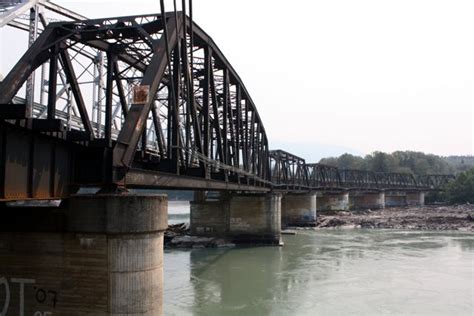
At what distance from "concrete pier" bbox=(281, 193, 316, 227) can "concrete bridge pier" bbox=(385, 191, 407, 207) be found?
2612 inches

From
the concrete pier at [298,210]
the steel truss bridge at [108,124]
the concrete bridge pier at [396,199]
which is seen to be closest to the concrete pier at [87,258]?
the steel truss bridge at [108,124]

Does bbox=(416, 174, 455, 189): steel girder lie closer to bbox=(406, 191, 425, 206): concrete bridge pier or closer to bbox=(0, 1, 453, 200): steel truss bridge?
bbox=(406, 191, 425, 206): concrete bridge pier

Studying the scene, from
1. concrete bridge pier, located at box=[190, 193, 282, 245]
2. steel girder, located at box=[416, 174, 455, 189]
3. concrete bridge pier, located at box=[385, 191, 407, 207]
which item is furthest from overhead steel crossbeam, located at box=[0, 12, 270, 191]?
steel girder, located at box=[416, 174, 455, 189]

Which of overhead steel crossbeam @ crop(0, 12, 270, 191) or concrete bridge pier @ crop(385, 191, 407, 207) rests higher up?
overhead steel crossbeam @ crop(0, 12, 270, 191)

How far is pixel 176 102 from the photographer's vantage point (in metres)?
17.5

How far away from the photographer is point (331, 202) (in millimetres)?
103688

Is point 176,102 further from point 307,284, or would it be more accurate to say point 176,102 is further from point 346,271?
point 346,271

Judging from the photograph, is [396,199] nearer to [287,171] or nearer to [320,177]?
[320,177]

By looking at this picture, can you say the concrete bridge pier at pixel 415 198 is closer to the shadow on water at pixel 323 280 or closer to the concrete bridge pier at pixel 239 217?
the shadow on water at pixel 323 280

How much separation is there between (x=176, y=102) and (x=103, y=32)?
3.90m

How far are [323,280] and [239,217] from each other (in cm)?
2479

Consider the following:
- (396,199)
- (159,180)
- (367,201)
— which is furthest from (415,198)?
(159,180)

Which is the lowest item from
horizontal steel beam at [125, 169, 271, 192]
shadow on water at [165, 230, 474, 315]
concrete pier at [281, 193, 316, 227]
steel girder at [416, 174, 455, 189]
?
shadow on water at [165, 230, 474, 315]

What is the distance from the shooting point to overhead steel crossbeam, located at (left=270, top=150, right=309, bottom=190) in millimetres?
69562
